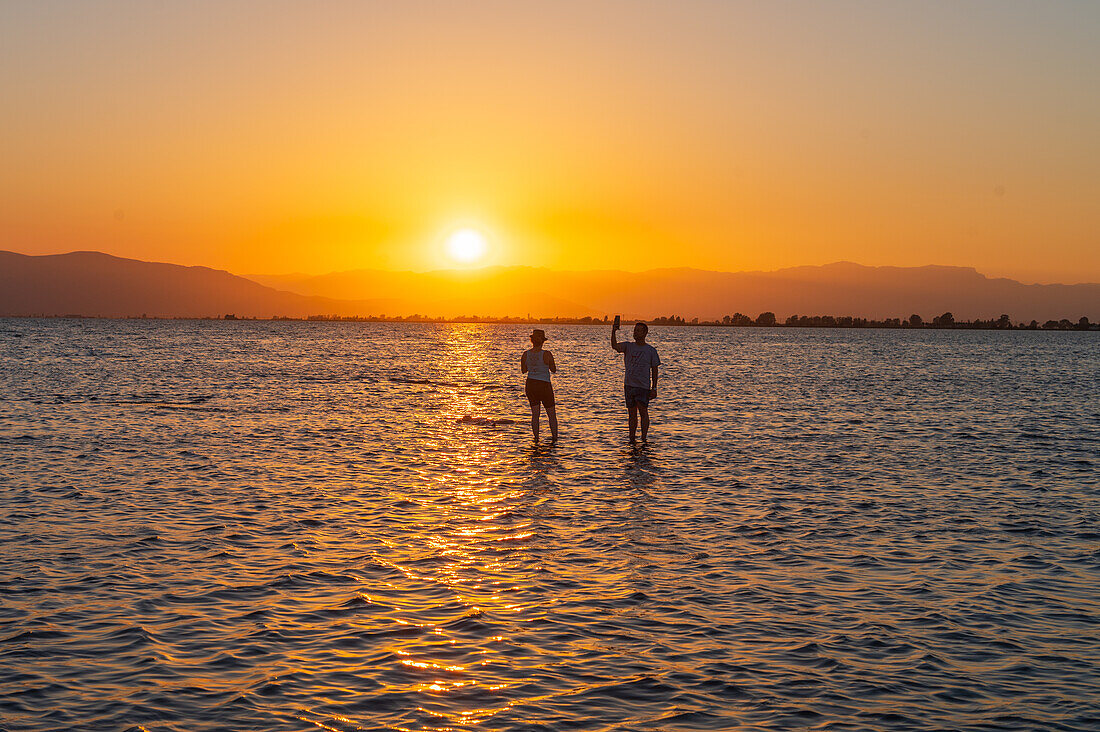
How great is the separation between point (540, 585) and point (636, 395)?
11.5 meters

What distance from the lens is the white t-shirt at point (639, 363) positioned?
65.6ft

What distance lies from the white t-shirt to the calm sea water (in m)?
1.60

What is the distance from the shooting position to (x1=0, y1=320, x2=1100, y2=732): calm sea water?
20.9 ft

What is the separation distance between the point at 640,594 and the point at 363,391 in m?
32.8

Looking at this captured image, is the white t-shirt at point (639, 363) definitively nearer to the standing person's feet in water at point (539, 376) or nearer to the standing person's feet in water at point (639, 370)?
the standing person's feet in water at point (639, 370)

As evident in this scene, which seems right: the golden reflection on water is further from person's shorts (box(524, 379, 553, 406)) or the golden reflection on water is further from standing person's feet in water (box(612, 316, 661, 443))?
standing person's feet in water (box(612, 316, 661, 443))

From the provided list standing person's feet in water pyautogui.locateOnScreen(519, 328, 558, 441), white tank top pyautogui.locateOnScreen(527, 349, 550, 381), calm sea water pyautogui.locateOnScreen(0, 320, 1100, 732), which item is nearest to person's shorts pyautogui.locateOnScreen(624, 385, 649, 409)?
calm sea water pyautogui.locateOnScreen(0, 320, 1100, 732)

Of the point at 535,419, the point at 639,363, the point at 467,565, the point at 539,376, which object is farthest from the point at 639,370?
the point at 467,565

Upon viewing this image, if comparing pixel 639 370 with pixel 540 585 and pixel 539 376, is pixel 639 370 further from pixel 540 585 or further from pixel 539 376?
pixel 540 585

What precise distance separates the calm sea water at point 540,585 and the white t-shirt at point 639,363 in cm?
160

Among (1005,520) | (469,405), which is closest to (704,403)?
(469,405)

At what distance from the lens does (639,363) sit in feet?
65.7

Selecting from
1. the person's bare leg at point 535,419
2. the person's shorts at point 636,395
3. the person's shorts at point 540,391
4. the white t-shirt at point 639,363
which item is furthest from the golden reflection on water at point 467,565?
the white t-shirt at point 639,363

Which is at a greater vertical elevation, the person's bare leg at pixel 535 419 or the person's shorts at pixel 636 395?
the person's shorts at pixel 636 395
